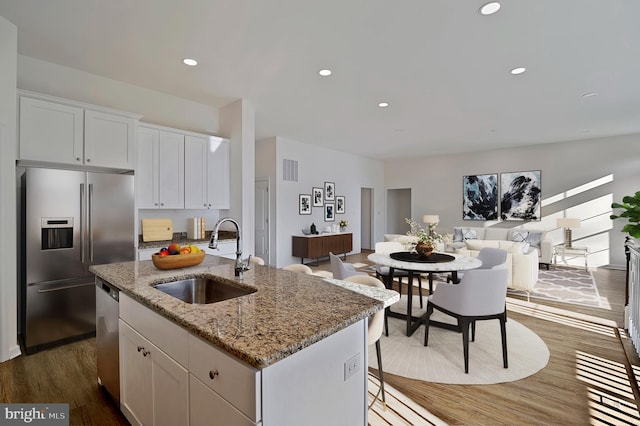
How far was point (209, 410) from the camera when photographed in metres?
1.12

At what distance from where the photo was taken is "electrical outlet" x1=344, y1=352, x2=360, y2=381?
1290mm

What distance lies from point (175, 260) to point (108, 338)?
640 millimetres

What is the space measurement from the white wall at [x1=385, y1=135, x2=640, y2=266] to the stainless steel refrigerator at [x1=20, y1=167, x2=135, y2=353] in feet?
27.1

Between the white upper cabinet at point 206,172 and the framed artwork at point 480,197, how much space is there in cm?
684

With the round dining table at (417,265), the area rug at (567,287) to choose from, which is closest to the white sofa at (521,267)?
the area rug at (567,287)

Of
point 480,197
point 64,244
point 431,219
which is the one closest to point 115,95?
point 64,244

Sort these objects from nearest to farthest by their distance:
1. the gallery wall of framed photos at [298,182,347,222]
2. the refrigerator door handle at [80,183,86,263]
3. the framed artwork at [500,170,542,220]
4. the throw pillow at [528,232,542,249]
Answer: the refrigerator door handle at [80,183,86,263] < the throw pillow at [528,232,542,249] < the gallery wall of framed photos at [298,182,347,222] < the framed artwork at [500,170,542,220]

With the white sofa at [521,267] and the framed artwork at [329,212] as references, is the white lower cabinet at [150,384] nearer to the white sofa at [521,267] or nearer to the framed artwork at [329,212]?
the white sofa at [521,267]

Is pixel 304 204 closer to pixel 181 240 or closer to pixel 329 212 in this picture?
pixel 329 212

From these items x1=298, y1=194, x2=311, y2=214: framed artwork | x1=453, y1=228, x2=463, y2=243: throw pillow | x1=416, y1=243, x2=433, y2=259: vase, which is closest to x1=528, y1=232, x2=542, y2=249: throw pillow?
x1=453, y1=228, x2=463, y2=243: throw pillow

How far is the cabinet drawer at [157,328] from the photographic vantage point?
4.18 feet

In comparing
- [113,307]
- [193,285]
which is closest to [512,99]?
[193,285]

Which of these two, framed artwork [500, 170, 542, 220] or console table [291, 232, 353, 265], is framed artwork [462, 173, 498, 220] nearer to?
framed artwork [500, 170, 542, 220]

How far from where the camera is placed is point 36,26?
2.69m
